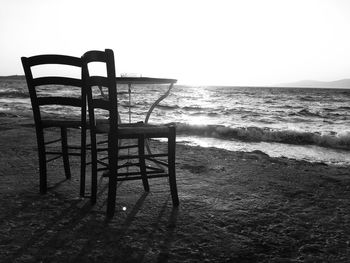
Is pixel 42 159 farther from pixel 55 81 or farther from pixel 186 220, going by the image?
pixel 186 220

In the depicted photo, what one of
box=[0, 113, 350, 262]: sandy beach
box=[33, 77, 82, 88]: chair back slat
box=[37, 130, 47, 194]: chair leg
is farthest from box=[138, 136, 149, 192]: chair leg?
box=[37, 130, 47, 194]: chair leg

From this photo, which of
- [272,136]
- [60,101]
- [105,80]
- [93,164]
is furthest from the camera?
[272,136]

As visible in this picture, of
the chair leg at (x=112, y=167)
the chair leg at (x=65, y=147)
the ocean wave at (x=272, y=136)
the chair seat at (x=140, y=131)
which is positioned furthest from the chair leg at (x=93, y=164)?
the ocean wave at (x=272, y=136)

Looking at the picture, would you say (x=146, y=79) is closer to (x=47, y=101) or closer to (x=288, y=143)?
(x=47, y=101)

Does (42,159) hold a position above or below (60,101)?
below

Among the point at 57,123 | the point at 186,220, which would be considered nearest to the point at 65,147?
the point at 57,123

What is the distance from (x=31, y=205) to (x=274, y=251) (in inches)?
81.6

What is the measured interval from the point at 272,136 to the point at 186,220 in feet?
25.2

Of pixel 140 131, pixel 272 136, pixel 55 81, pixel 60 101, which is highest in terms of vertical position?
pixel 55 81

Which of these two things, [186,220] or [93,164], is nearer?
[186,220]

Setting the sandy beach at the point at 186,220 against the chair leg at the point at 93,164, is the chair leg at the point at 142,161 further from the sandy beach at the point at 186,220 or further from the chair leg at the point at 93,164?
the chair leg at the point at 93,164

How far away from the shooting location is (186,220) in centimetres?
265

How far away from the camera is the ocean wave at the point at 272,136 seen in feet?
29.7

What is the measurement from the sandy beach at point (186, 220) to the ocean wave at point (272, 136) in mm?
5216
